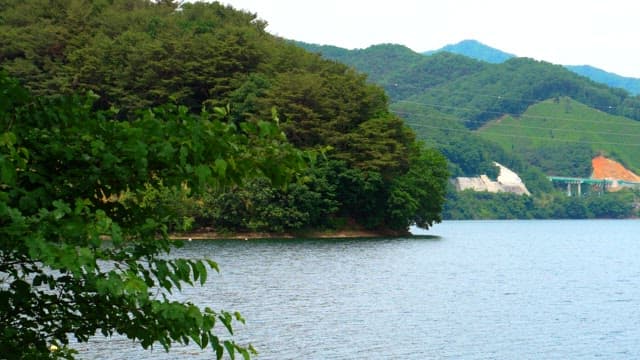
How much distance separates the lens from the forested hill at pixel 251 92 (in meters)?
110

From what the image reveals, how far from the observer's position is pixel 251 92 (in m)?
120

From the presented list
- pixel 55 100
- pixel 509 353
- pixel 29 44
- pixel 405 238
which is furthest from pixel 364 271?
→ pixel 29 44

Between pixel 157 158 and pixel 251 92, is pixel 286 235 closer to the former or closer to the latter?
pixel 251 92

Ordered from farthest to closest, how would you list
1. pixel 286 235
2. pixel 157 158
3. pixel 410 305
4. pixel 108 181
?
pixel 286 235 → pixel 410 305 → pixel 108 181 → pixel 157 158

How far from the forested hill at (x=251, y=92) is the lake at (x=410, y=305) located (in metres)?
17.8

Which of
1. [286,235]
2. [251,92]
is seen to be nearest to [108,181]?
[286,235]

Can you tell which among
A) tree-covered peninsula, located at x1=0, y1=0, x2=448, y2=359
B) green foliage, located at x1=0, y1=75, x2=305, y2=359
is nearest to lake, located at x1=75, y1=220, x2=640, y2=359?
tree-covered peninsula, located at x1=0, y1=0, x2=448, y2=359

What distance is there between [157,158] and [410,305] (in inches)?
1727

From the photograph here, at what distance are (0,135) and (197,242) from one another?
90959 mm

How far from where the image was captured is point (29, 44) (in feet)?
440

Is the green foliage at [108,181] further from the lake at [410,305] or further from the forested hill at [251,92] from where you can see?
the forested hill at [251,92]

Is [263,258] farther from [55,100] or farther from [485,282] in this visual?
[55,100]

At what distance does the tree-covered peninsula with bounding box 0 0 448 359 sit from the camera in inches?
360

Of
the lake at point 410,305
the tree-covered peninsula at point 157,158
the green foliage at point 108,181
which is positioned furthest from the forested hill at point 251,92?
the green foliage at point 108,181
